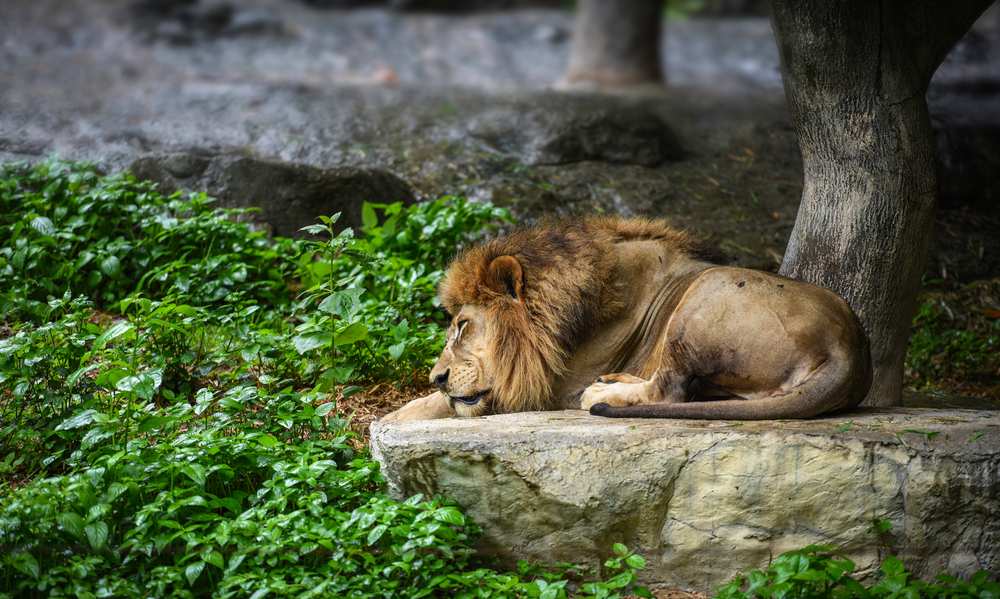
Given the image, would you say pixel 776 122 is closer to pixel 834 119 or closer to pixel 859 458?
pixel 834 119

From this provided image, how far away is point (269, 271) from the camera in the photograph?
5.57 metres

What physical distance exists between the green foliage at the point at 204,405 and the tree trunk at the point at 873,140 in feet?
6.05

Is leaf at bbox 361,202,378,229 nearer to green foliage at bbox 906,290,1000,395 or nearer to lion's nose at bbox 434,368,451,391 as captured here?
lion's nose at bbox 434,368,451,391

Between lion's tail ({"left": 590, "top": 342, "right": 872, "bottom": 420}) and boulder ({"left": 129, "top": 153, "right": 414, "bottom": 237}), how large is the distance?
310 centimetres

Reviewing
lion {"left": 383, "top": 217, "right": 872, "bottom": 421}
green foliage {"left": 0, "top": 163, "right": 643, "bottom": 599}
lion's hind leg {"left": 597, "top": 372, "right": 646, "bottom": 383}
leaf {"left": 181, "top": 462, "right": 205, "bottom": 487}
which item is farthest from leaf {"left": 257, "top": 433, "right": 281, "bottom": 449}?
lion's hind leg {"left": 597, "top": 372, "right": 646, "bottom": 383}

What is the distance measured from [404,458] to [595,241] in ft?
4.27

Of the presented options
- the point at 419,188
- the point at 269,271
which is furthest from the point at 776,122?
the point at 269,271

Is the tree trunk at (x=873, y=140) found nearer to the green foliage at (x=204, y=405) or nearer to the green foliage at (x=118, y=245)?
the green foliage at (x=204, y=405)

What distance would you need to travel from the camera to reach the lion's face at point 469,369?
4078 mm

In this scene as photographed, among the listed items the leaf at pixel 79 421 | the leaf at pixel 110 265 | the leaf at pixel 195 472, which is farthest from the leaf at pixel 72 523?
the leaf at pixel 110 265

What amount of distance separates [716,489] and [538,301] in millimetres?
1083

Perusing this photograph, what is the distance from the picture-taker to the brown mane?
4.06 meters

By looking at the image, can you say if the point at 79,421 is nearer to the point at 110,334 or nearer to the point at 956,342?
the point at 110,334

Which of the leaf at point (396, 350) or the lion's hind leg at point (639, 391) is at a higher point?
the lion's hind leg at point (639, 391)
